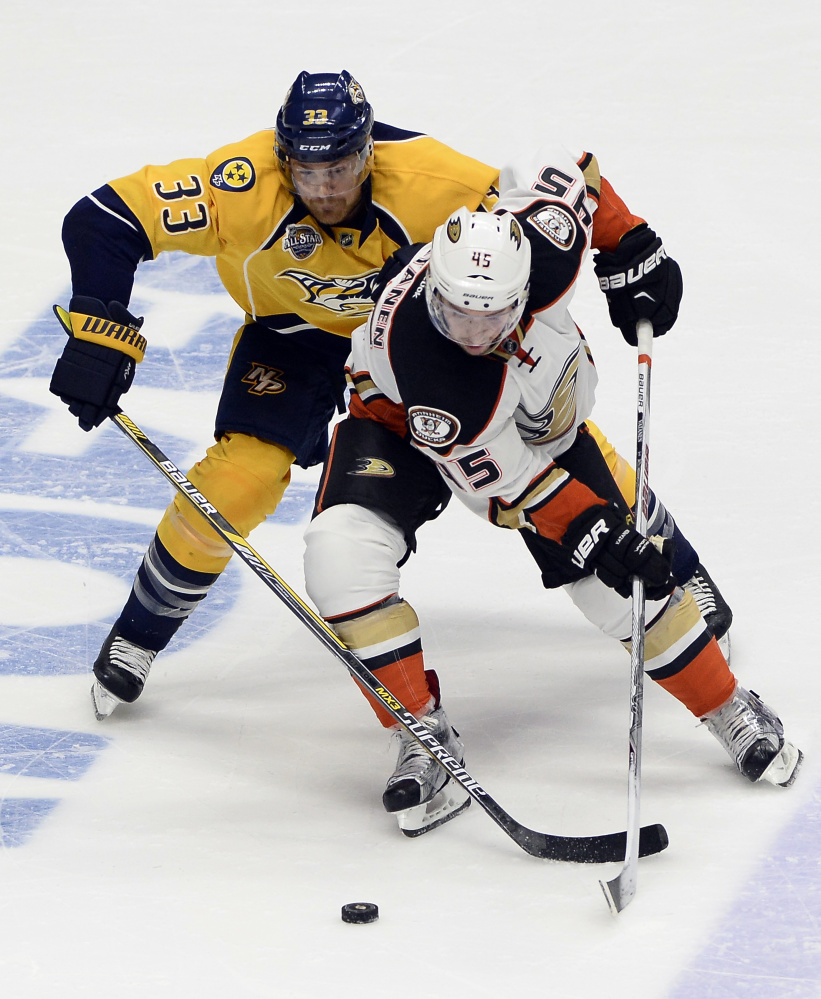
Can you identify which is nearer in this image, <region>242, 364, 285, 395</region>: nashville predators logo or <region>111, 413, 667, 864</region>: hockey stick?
<region>111, 413, 667, 864</region>: hockey stick

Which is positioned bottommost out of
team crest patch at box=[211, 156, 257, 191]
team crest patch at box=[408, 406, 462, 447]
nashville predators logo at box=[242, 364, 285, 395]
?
nashville predators logo at box=[242, 364, 285, 395]

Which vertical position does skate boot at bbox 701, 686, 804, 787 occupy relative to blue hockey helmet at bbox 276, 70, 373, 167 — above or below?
below

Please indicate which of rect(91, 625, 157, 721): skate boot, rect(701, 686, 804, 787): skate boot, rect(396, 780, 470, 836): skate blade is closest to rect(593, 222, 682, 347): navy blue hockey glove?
rect(701, 686, 804, 787): skate boot

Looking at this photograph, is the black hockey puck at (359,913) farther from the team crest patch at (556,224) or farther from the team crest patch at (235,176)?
the team crest patch at (235,176)

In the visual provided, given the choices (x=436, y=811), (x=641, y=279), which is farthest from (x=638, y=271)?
(x=436, y=811)

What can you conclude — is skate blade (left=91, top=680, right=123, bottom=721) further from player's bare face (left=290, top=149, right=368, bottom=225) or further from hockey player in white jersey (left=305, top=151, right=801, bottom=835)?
player's bare face (left=290, top=149, right=368, bottom=225)

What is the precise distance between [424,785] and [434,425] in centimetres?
81

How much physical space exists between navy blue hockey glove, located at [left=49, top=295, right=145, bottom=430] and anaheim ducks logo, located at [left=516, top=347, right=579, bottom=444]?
88cm

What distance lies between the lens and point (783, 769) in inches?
130

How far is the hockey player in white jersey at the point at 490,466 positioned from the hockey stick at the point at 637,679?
0.06 metres

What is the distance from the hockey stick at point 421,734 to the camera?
10.0ft

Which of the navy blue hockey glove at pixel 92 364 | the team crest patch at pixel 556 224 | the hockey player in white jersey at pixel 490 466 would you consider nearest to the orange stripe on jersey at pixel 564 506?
the hockey player in white jersey at pixel 490 466

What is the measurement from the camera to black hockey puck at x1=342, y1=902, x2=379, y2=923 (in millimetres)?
2855

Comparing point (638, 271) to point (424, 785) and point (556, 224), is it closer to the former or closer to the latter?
point (556, 224)
